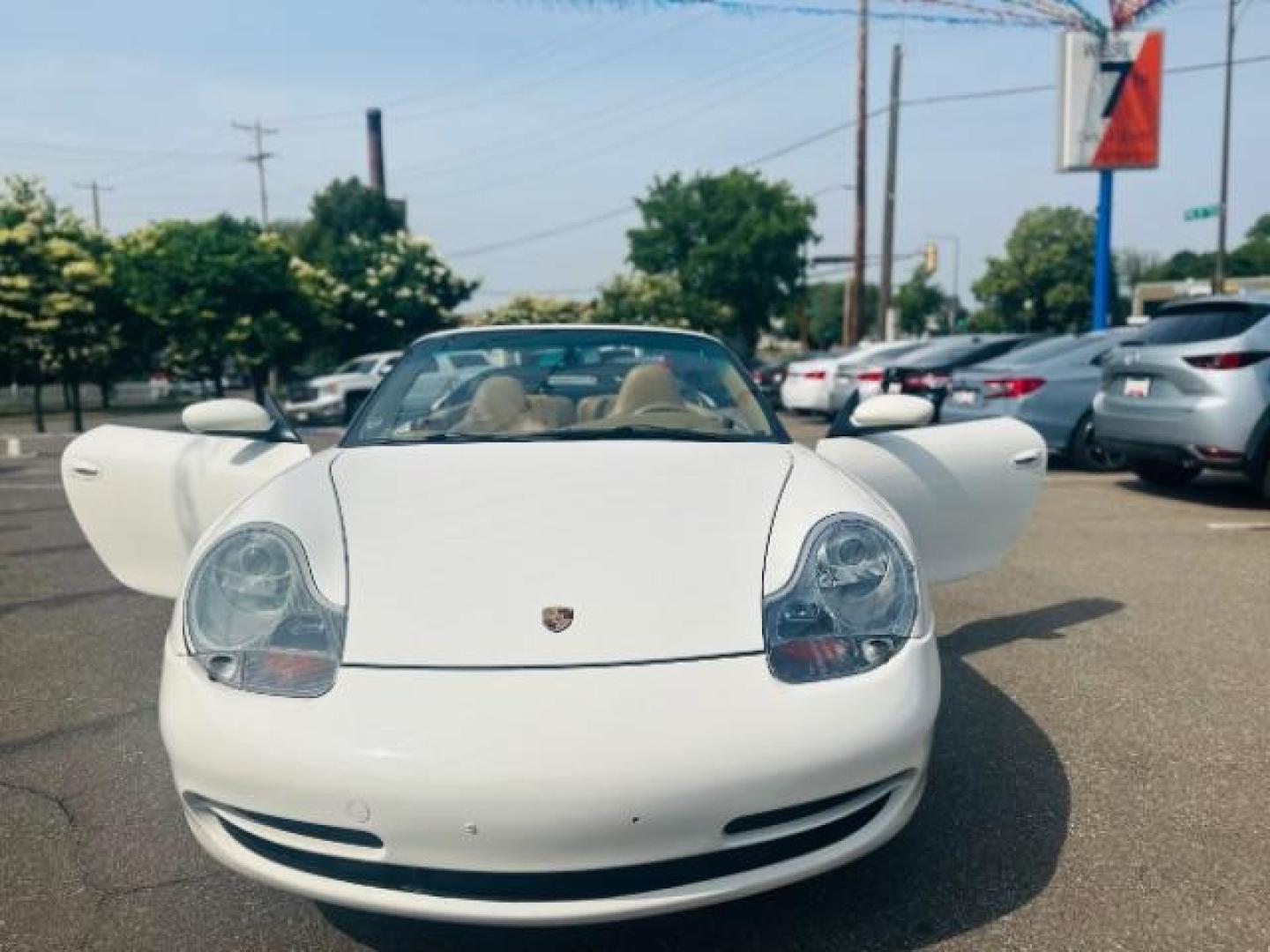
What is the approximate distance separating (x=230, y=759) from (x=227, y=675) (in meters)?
0.21

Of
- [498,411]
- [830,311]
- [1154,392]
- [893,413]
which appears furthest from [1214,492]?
[830,311]

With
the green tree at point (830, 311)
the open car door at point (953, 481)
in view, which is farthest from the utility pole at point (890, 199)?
the green tree at point (830, 311)

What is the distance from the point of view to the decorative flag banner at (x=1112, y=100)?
61.7ft

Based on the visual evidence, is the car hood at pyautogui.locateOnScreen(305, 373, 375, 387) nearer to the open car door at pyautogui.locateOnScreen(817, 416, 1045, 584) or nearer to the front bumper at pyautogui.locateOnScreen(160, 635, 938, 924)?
the open car door at pyautogui.locateOnScreen(817, 416, 1045, 584)

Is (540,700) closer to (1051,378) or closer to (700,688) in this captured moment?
(700,688)

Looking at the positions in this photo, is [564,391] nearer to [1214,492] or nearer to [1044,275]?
[1214,492]

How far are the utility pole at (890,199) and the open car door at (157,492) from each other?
2428 cm

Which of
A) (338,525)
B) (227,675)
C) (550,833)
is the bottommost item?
(550,833)

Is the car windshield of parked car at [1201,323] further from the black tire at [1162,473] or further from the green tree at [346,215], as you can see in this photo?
the green tree at [346,215]

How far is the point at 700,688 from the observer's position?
1.97 metres

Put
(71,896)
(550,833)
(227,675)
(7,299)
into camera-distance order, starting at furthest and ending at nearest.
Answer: (7,299) < (71,896) < (227,675) < (550,833)

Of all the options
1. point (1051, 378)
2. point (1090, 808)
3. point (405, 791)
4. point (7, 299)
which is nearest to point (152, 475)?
point (405, 791)

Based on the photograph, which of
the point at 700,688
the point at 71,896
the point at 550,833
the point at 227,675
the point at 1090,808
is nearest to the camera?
the point at 550,833

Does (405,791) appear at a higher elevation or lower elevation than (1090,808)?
higher
